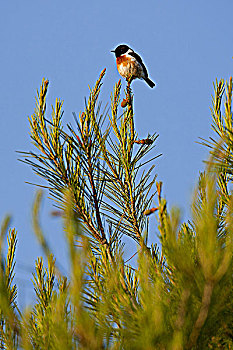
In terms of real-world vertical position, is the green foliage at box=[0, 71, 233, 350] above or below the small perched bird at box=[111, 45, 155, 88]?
below

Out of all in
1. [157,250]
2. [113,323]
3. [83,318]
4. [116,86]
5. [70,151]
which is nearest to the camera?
[83,318]

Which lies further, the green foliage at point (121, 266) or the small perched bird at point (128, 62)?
the small perched bird at point (128, 62)

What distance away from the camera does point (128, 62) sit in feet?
19.9

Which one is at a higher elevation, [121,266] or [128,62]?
[128,62]

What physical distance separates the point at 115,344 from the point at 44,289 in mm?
387

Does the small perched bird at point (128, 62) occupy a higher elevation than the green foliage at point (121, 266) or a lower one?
higher

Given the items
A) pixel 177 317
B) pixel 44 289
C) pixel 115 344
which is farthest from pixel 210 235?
pixel 44 289

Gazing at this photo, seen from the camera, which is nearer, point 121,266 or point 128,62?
point 121,266

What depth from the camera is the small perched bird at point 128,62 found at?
6.09 metres

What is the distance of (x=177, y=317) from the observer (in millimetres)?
1156

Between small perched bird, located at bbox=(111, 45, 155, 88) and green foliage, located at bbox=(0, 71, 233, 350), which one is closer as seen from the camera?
green foliage, located at bbox=(0, 71, 233, 350)

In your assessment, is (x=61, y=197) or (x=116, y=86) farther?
(x=116, y=86)

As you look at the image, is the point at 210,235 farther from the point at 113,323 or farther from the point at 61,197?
the point at 61,197

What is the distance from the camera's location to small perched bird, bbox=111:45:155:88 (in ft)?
20.0
